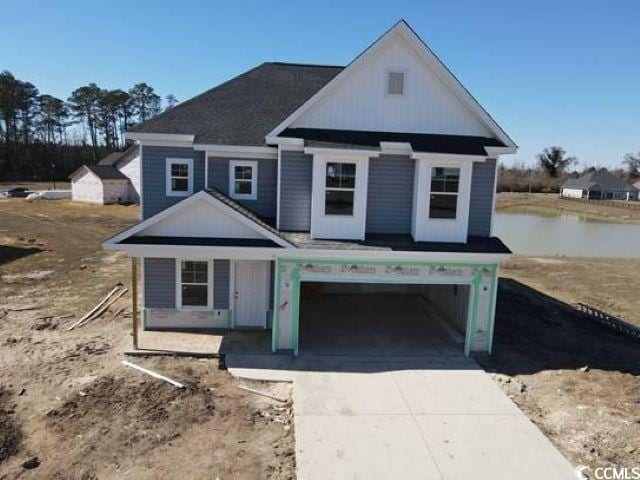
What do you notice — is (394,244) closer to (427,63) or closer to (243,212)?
(243,212)

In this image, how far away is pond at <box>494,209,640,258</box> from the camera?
36250 mm

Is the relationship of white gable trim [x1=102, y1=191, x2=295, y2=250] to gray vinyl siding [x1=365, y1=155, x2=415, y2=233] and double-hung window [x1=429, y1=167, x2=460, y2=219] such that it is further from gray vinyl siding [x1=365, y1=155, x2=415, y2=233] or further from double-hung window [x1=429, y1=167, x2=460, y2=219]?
double-hung window [x1=429, y1=167, x2=460, y2=219]

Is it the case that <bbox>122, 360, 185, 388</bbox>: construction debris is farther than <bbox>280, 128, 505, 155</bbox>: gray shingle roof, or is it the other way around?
<bbox>280, 128, 505, 155</bbox>: gray shingle roof

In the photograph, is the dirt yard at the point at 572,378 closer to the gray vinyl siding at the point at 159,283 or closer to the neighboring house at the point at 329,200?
the neighboring house at the point at 329,200

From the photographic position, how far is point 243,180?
13898mm

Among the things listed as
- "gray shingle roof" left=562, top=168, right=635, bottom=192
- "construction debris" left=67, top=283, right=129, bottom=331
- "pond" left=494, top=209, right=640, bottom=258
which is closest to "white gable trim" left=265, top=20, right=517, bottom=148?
"construction debris" left=67, top=283, right=129, bottom=331

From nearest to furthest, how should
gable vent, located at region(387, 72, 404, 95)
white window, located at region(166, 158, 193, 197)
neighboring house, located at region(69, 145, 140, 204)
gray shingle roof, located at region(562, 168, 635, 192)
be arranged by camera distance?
gable vent, located at region(387, 72, 404, 95) < white window, located at region(166, 158, 193, 197) < neighboring house, located at region(69, 145, 140, 204) < gray shingle roof, located at region(562, 168, 635, 192)

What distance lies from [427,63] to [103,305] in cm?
1222

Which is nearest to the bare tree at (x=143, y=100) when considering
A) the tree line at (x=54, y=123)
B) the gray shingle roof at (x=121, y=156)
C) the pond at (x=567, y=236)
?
the tree line at (x=54, y=123)

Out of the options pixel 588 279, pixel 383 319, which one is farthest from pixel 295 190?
pixel 588 279

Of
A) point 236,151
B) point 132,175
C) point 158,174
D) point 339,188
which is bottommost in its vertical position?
point 132,175

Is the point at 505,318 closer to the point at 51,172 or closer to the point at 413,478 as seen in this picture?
the point at 413,478

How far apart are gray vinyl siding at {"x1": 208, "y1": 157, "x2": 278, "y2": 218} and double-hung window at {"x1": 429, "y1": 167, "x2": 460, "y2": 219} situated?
448cm

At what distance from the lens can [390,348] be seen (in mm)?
12797
